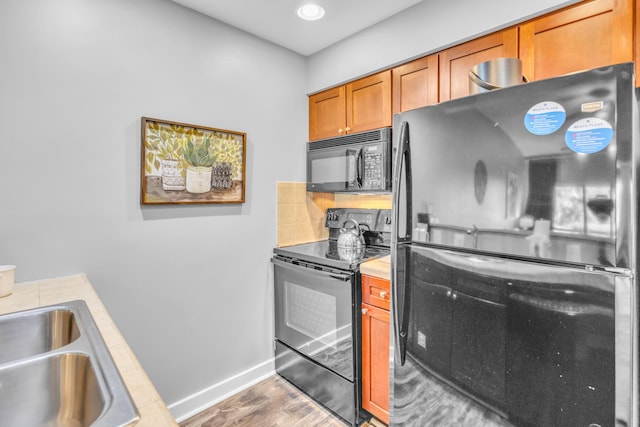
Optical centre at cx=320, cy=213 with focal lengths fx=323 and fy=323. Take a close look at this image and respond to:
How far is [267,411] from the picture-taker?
2016 millimetres

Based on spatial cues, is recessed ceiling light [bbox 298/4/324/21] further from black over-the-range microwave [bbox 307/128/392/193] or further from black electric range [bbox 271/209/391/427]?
black electric range [bbox 271/209/391/427]

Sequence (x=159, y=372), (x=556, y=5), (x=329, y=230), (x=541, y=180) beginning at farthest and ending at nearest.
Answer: (x=329, y=230) → (x=159, y=372) → (x=556, y=5) → (x=541, y=180)

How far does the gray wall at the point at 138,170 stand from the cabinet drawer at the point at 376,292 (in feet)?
2.79

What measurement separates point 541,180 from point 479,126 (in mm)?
282

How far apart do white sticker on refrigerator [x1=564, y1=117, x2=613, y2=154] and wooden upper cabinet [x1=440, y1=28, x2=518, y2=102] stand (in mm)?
812

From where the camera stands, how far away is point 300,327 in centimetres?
219

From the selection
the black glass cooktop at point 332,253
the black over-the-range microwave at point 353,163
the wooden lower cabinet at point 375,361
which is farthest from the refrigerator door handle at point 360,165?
the wooden lower cabinet at point 375,361

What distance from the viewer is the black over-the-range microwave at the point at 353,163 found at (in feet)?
6.68

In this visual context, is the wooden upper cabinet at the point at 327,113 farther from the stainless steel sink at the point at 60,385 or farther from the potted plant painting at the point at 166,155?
the stainless steel sink at the point at 60,385

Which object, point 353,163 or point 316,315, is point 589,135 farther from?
point 316,315

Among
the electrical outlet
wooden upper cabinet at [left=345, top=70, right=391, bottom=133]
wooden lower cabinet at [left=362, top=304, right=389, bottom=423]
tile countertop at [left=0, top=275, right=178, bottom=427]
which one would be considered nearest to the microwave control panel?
wooden upper cabinet at [left=345, top=70, right=391, bottom=133]

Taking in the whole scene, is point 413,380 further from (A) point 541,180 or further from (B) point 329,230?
(B) point 329,230

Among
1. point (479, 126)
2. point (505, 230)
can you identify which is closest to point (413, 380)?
point (505, 230)

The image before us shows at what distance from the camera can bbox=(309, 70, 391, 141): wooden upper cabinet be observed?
211 cm
